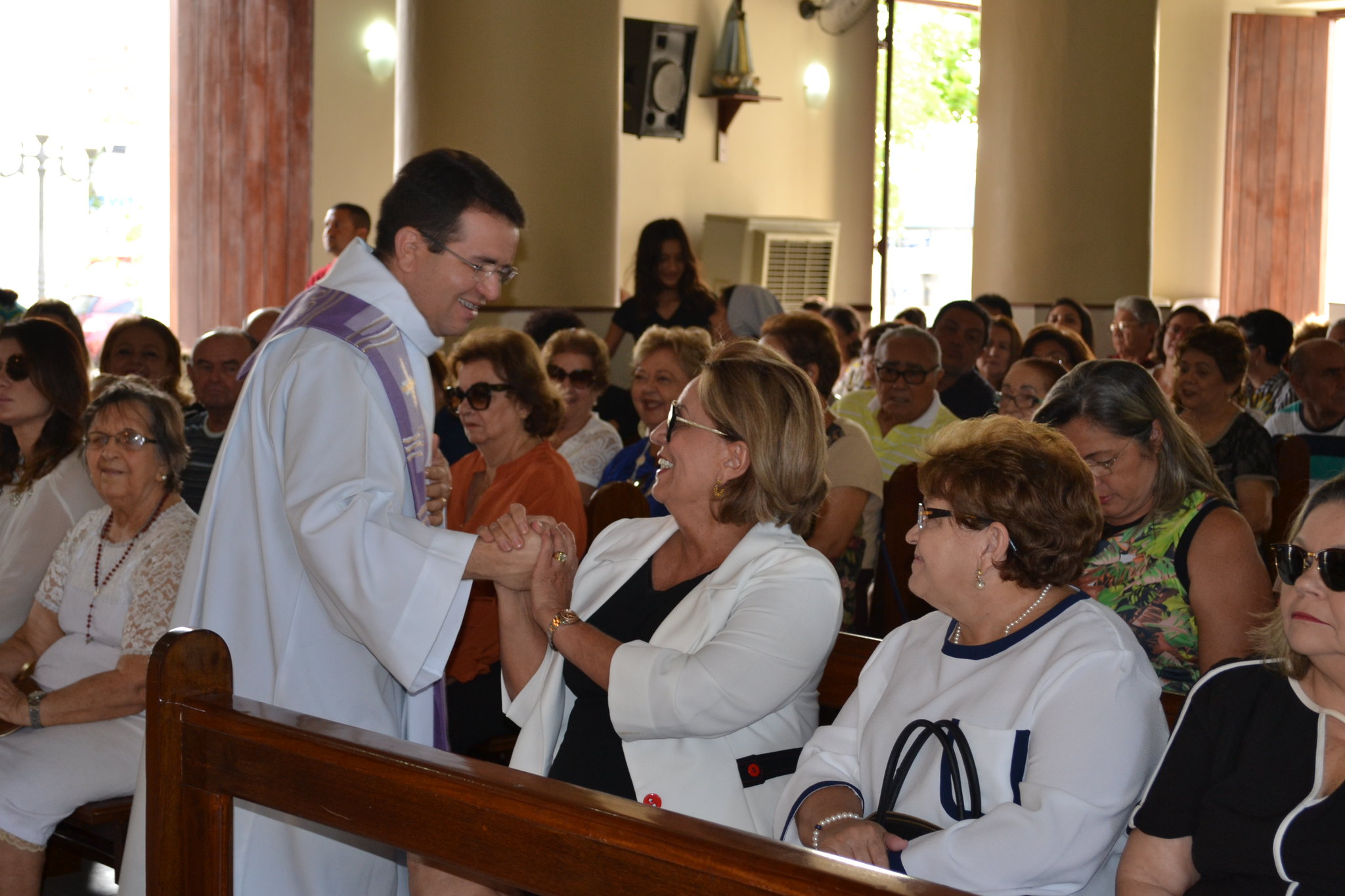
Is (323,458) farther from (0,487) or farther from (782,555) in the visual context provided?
(0,487)

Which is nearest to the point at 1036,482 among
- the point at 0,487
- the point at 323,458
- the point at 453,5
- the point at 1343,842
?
the point at 1343,842

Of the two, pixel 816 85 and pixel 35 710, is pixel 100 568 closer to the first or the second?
pixel 35 710

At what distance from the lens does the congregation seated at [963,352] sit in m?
5.85

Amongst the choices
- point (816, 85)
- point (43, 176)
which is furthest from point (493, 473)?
point (816, 85)

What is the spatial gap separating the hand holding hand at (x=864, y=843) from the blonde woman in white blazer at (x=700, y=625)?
274 millimetres

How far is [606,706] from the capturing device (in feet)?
7.57

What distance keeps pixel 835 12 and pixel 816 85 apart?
60 centimetres

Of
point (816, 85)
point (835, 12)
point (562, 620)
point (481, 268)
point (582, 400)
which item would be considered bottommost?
point (562, 620)

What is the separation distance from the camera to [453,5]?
6137mm

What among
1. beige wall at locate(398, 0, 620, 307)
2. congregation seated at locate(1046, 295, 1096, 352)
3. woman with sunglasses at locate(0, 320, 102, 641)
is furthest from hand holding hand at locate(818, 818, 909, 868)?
congregation seated at locate(1046, 295, 1096, 352)

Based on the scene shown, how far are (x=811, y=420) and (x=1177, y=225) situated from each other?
1197cm

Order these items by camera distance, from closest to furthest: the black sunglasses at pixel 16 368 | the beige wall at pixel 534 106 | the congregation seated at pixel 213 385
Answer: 1. the black sunglasses at pixel 16 368
2. the congregation seated at pixel 213 385
3. the beige wall at pixel 534 106

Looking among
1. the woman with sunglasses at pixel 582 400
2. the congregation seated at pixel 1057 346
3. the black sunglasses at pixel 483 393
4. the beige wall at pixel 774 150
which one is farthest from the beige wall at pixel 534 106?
the beige wall at pixel 774 150

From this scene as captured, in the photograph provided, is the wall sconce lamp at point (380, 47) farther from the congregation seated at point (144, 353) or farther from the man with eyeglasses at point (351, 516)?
the man with eyeglasses at point (351, 516)
